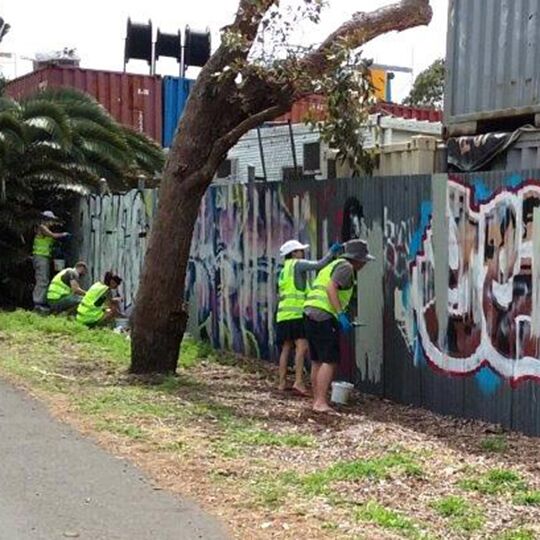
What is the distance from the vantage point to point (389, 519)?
539 cm

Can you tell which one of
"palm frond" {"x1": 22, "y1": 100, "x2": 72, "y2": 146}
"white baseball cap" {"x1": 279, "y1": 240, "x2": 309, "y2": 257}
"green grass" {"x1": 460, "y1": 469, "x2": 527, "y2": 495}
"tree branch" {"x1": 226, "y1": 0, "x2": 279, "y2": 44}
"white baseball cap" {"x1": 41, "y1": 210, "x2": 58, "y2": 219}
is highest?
"tree branch" {"x1": 226, "y1": 0, "x2": 279, "y2": 44}

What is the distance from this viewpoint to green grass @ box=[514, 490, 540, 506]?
18.6ft

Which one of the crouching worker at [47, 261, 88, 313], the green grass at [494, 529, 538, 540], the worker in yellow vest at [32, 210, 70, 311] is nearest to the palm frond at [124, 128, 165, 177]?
the worker in yellow vest at [32, 210, 70, 311]

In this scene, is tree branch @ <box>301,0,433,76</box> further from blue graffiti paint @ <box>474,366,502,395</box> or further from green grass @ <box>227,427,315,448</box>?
green grass @ <box>227,427,315,448</box>

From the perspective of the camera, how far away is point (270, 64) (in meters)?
9.57

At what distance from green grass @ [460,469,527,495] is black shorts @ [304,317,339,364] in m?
2.49

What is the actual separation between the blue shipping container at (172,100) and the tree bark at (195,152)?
12.5 m

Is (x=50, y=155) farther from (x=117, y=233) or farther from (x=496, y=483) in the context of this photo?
(x=496, y=483)

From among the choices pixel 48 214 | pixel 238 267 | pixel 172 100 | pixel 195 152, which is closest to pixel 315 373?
pixel 195 152

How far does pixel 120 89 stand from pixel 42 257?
5.88m

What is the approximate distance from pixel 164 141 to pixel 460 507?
1808cm

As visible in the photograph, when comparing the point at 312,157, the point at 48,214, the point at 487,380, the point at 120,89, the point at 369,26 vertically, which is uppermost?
the point at 120,89

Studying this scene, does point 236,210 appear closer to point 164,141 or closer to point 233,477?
point 233,477

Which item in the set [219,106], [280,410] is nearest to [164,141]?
[219,106]
